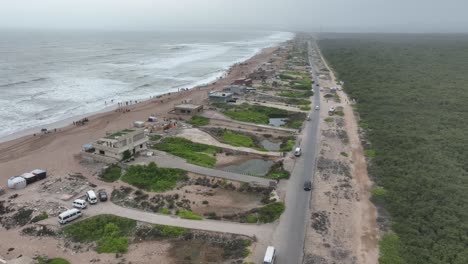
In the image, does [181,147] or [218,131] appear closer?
[181,147]

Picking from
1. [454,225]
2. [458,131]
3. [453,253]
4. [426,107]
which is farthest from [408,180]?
[426,107]

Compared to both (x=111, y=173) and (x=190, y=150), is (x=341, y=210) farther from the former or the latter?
(x=111, y=173)

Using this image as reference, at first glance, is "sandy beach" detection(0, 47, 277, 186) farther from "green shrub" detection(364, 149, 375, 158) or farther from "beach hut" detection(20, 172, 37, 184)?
"green shrub" detection(364, 149, 375, 158)

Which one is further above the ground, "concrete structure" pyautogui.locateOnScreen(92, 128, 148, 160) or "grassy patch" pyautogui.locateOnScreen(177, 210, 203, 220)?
"concrete structure" pyautogui.locateOnScreen(92, 128, 148, 160)

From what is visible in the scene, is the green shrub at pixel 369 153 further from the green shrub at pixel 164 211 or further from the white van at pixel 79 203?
the white van at pixel 79 203

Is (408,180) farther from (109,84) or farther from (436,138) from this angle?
(109,84)

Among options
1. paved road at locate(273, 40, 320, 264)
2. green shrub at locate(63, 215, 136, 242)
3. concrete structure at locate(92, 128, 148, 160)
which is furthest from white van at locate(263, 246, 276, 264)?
concrete structure at locate(92, 128, 148, 160)
